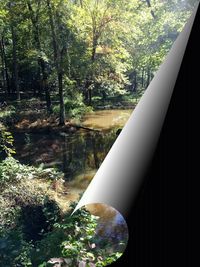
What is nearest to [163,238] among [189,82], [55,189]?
[189,82]

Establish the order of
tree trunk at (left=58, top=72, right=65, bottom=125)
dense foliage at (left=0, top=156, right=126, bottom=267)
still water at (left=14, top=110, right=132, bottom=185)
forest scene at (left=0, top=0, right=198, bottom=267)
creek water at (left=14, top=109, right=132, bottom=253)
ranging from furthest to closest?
tree trunk at (left=58, top=72, right=65, bottom=125)
still water at (left=14, top=110, right=132, bottom=185)
creek water at (left=14, top=109, right=132, bottom=253)
forest scene at (left=0, top=0, right=198, bottom=267)
dense foliage at (left=0, top=156, right=126, bottom=267)

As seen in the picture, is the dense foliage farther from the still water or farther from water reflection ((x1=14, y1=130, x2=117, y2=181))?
water reflection ((x1=14, y1=130, x2=117, y2=181))

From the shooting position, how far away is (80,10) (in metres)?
16.3

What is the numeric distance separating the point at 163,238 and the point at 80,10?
15.4 metres

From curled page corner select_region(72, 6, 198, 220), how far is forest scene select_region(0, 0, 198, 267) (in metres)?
4.41

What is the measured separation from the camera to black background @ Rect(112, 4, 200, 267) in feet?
7.71

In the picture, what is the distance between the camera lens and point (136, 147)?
2469 millimetres

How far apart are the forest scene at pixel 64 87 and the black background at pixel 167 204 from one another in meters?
4.40

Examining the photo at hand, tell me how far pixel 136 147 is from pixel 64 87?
47.8 feet

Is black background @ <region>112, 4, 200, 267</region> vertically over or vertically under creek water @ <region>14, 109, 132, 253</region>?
over

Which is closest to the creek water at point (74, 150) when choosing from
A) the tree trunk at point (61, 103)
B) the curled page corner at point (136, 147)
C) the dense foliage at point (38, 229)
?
the tree trunk at point (61, 103)

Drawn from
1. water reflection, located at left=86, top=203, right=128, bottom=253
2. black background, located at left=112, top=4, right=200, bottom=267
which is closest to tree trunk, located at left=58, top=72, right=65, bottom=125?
water reflection, located at left=86, top=203, right=128, bottom=253

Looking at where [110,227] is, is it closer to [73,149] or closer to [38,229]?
[38,229]

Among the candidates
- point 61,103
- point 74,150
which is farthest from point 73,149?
point 61,103
